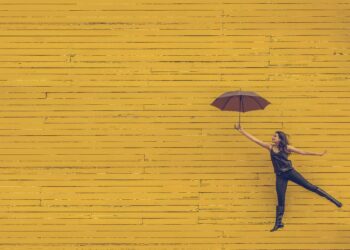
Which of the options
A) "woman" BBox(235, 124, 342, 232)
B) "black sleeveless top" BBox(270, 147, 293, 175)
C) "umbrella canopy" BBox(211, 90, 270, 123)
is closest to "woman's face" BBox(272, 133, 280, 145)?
"woman" BBox(235, 124, 342, 232)

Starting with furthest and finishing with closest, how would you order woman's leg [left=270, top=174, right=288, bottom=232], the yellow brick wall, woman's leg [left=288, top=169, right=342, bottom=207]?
the yellow brick wall < woman's leg [left=270, top=174, right=288, bottom=232] < woman's leg [left=288, top=169, right=342, bottom=207]

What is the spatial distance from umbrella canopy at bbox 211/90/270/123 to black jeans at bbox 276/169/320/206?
1401 mm

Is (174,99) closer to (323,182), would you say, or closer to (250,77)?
(250,77)

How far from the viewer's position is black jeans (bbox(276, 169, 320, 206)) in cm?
977

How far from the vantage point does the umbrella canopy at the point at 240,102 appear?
32.0 ft

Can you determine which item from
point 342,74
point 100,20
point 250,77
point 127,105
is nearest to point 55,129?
point 127,105

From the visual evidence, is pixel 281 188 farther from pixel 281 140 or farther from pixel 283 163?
pixel 281 140

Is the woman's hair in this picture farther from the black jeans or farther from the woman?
the black jeans

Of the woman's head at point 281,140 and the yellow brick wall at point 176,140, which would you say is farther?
the yellow brick wall at point 176,140

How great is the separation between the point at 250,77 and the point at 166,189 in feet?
9.47

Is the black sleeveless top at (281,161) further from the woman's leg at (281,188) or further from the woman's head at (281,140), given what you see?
the woman's leg at (281,188)

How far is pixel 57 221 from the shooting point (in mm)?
10438

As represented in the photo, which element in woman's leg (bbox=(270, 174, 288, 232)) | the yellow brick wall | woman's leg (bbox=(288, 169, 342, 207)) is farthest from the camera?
the yellow brick wall

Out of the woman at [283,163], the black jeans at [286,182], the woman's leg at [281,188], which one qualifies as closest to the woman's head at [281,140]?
the woman at [283,163]
